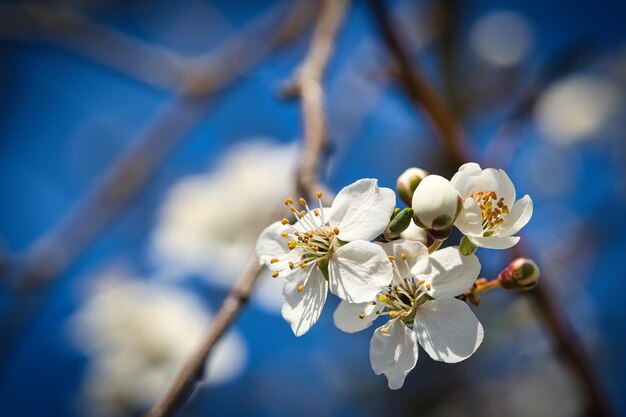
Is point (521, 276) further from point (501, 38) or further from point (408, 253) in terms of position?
point (501, 38)

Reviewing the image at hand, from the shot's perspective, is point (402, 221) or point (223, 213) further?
point (223, 213)

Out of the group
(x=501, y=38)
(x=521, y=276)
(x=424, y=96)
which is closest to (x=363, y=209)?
(x=521, y=276)

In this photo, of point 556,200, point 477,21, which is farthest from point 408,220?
point 477,21

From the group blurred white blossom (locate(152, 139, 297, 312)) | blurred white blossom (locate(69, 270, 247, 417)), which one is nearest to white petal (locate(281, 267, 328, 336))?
blurred white blossom (locate(69, 270, 247, 417))

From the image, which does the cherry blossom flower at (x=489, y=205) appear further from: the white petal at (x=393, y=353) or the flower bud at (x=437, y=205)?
the white petal at (x=393, y=353)

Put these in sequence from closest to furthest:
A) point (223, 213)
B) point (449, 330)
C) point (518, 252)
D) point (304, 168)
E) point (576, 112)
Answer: point (449, 330) → point (304, 168) → point (518, 252) → point (223, 213) → point (576, 112)

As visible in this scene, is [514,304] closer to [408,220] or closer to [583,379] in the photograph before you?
[583,379]

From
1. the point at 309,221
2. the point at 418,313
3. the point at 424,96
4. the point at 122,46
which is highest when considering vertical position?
the point at 122,46
